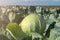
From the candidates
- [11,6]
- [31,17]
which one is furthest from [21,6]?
[31,17]

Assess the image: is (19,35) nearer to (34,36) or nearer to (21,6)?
(34,36)

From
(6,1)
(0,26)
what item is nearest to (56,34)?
(0,26)

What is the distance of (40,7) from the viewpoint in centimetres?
59

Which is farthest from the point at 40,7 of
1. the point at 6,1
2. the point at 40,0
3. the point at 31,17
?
the point at 31,17

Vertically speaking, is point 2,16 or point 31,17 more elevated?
point 31,17

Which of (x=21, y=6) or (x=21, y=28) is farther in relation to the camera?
(x=21, y=6)

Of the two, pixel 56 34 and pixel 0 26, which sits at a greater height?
pixel 56 34

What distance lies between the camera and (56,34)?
230 mm

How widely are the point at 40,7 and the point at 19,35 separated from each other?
40 centimetres

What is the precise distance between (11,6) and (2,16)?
2.6 inches

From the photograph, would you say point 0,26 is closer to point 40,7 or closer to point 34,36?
point 40,7

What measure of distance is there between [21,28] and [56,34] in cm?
6

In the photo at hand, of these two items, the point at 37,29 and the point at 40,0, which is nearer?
the point at 37,29

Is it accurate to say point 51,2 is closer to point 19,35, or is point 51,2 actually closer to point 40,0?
point 40,0
